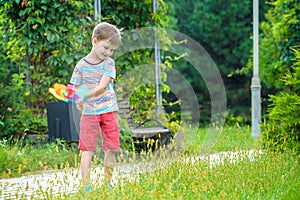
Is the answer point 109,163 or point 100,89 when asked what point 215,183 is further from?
point 100,89

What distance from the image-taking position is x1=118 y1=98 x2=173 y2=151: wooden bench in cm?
622

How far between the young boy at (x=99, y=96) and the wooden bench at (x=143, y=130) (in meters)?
2.18

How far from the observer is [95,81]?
3.92 m

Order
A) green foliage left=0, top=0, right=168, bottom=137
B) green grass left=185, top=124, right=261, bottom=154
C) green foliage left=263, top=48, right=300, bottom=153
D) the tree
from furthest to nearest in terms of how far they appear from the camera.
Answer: the tree, green foliage left=0, top=0, right=168, bottom=137, green foliage left=263, top=48, right=300, bottom=153, green grass left=185, top=124, right=261, bottom=154

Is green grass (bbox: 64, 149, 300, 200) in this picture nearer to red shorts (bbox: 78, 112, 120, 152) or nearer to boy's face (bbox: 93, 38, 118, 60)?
red shorts (bbox: 78, 112, 120, 152)

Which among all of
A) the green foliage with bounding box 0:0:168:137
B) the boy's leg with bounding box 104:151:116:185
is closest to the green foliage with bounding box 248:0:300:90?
the green foliage with bounding box 0:0:168:137

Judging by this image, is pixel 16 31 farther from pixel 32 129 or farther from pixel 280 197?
pixel 280 197

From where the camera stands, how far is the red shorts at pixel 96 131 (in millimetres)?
3873

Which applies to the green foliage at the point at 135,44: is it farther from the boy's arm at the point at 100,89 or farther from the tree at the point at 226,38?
the tree at the point at 226,38

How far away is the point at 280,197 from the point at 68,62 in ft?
12.3

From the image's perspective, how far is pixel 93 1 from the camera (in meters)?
7.27

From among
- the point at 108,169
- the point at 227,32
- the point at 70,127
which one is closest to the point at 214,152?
the point at 70,127

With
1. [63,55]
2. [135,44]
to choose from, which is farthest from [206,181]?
[135,44]

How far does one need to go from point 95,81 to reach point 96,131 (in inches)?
14.4
